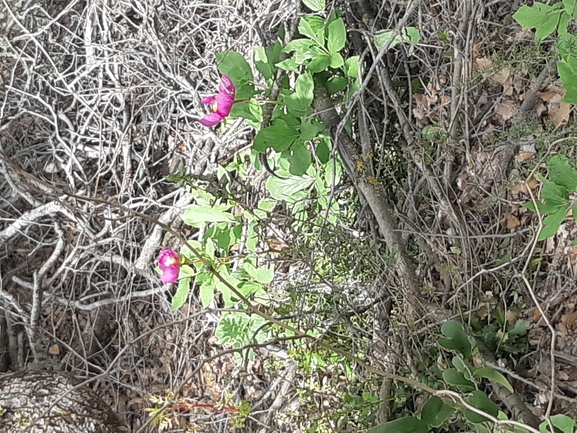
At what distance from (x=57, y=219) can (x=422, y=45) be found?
5.34 ft

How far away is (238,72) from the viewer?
1483 millimetres

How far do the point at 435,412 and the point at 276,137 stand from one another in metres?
0.71

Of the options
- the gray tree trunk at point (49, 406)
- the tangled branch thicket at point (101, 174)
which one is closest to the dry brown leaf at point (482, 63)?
the tangled branch thicket at point (101, 174)

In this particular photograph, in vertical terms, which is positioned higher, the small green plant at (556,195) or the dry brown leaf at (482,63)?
the dry brown leaf at (482,63)

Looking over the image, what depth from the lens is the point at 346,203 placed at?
1.73 metres

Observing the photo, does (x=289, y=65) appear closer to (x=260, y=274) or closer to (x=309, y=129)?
(x=309, y=129)

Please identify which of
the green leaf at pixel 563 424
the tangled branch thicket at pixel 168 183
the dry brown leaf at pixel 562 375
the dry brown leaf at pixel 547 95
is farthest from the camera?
the tangled branch thicket at pixel 168 183

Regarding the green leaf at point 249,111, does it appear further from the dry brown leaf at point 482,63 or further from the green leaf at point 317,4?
the dry brown leaf at point 482,63

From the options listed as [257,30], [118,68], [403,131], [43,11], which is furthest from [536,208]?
[43,11]

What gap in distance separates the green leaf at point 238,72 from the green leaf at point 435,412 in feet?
2.84

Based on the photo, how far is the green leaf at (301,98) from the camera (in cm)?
139

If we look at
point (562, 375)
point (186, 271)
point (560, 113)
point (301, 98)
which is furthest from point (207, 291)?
point (560, 113)

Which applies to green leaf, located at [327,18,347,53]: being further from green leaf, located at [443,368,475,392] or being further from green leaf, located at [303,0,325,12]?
green leaf, located at [443,368,475,392]

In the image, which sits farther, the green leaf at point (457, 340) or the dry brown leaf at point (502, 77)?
the dry brown leaf at point (502, 77)
